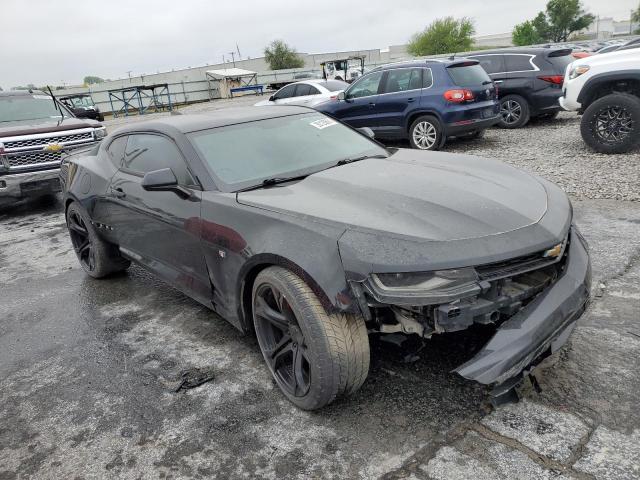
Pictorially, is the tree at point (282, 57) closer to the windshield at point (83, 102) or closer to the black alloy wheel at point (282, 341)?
the windshield at point (83, 102)

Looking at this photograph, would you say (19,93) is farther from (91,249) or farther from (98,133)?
(91,249)

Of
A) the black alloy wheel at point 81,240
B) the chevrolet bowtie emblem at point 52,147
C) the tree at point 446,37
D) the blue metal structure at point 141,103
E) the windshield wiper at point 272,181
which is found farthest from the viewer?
the tree at point 446,37

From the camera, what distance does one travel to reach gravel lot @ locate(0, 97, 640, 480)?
2224 millimetres

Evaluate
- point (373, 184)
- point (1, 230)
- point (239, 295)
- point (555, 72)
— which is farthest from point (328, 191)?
point (555, 72)

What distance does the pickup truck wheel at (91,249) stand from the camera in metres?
4.57

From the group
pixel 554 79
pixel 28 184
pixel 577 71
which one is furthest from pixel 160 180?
pixel 554 79

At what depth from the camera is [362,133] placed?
4.23 metres

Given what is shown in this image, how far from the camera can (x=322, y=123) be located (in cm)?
397

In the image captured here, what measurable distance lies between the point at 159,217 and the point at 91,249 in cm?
156

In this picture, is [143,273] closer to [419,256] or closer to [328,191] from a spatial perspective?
[328,191]

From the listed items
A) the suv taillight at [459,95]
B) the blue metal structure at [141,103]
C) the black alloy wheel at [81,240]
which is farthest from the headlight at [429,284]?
the blue metal structure at [141,103]

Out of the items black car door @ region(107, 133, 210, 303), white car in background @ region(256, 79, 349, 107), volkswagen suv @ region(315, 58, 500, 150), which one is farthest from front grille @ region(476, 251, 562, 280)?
white car in background @ region(256, 79, 349, 107)

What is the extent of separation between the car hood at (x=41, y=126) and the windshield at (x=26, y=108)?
229mm

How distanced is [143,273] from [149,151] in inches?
62.5
